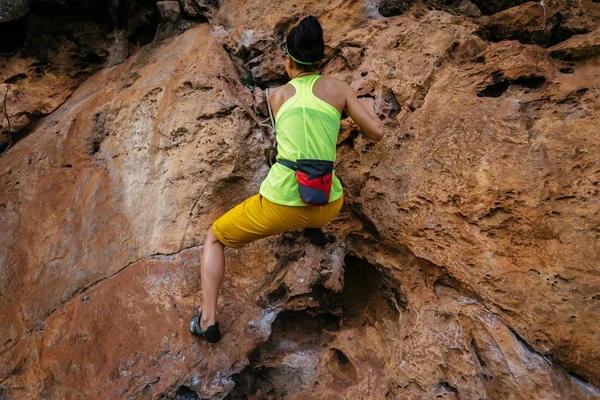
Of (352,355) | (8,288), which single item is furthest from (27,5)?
(352,355)

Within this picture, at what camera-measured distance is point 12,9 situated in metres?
4.03

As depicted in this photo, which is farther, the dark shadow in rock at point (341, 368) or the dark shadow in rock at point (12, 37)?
the dark shadow in rock at point (12, 37)

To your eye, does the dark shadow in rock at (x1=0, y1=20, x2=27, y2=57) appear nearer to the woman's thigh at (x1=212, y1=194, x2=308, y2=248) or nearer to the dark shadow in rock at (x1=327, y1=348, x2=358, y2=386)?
the woman's thigh at (x1=212, y1=194, x2=308, y2=248)

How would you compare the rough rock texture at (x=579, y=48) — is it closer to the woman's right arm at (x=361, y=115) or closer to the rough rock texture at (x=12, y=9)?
the woman's right arm at (x=361, y=115)

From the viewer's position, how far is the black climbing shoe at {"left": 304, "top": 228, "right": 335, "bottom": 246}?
3.15m

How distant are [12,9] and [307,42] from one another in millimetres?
3463

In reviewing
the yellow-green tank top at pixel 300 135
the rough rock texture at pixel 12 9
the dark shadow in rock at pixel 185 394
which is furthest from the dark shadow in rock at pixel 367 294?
the rough rock texture at pixel 12 9

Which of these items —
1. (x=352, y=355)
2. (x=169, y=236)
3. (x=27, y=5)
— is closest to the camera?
(x=352, y=355)

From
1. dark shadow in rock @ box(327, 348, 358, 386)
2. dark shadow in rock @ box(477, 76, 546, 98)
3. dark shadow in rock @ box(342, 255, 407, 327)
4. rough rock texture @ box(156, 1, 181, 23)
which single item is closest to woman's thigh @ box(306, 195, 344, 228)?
dark shadow in rock @ box(342, 255, 407, 327)

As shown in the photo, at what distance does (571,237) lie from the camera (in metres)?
2.30

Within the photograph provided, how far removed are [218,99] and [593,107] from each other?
2.68m

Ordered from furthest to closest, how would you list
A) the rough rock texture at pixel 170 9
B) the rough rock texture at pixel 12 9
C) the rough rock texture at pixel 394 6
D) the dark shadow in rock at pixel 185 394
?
the rough rock texture at pixel 170 9 → the rough rock texture at pixel 12 9 → the rough rock texture at pixel 394 6 → the dark shadow in rock at pixel 185 394

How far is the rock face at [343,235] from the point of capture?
2.39 m

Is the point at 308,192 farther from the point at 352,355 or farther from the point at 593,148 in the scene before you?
the point at 593,148
